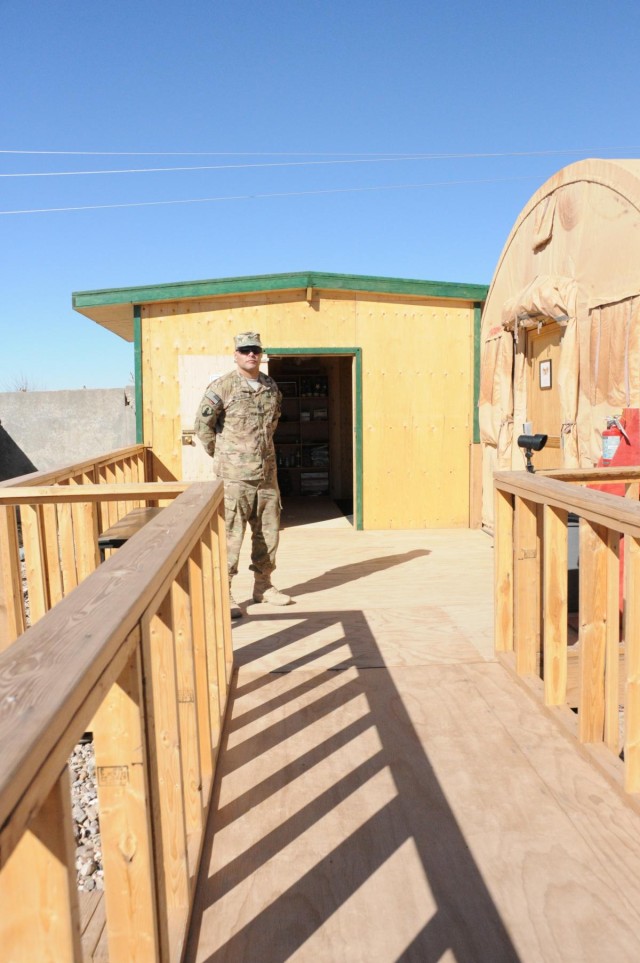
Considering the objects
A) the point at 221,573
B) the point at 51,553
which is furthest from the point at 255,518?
the point at 221,573

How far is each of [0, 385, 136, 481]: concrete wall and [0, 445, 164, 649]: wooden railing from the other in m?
9.85

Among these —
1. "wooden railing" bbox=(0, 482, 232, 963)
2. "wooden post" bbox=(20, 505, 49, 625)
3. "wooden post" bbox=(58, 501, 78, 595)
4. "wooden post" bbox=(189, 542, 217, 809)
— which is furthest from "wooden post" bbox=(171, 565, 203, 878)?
"wooden post" bbox=(58, 501, 78, 595)

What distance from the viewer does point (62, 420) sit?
1410 centimetres

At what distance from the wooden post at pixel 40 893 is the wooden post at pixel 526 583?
8.24 ft

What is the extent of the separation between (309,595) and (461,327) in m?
3.94

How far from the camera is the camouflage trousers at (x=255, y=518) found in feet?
14.9

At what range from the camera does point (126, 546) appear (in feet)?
5.45

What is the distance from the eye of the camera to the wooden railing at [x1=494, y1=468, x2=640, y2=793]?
2115 millimetres

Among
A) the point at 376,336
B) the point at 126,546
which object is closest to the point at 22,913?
the point at 126,546

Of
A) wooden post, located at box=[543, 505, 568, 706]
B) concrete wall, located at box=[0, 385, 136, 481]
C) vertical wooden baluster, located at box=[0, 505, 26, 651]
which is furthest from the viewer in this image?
concrete wall, located at box=[0, 385, 136, 481]

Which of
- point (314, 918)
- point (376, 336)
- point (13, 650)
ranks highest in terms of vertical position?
point (376, 336)

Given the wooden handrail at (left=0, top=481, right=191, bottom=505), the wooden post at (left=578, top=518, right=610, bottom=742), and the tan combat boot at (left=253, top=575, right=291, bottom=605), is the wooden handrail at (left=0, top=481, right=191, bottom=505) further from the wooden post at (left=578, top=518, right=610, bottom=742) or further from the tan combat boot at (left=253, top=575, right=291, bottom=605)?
the tan combat boot at (left=253, top=575, right=291, bottom=605)

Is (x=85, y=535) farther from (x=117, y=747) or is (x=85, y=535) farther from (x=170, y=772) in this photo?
(x=117, y=747)

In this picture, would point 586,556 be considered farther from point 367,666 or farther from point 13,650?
point 13,650
